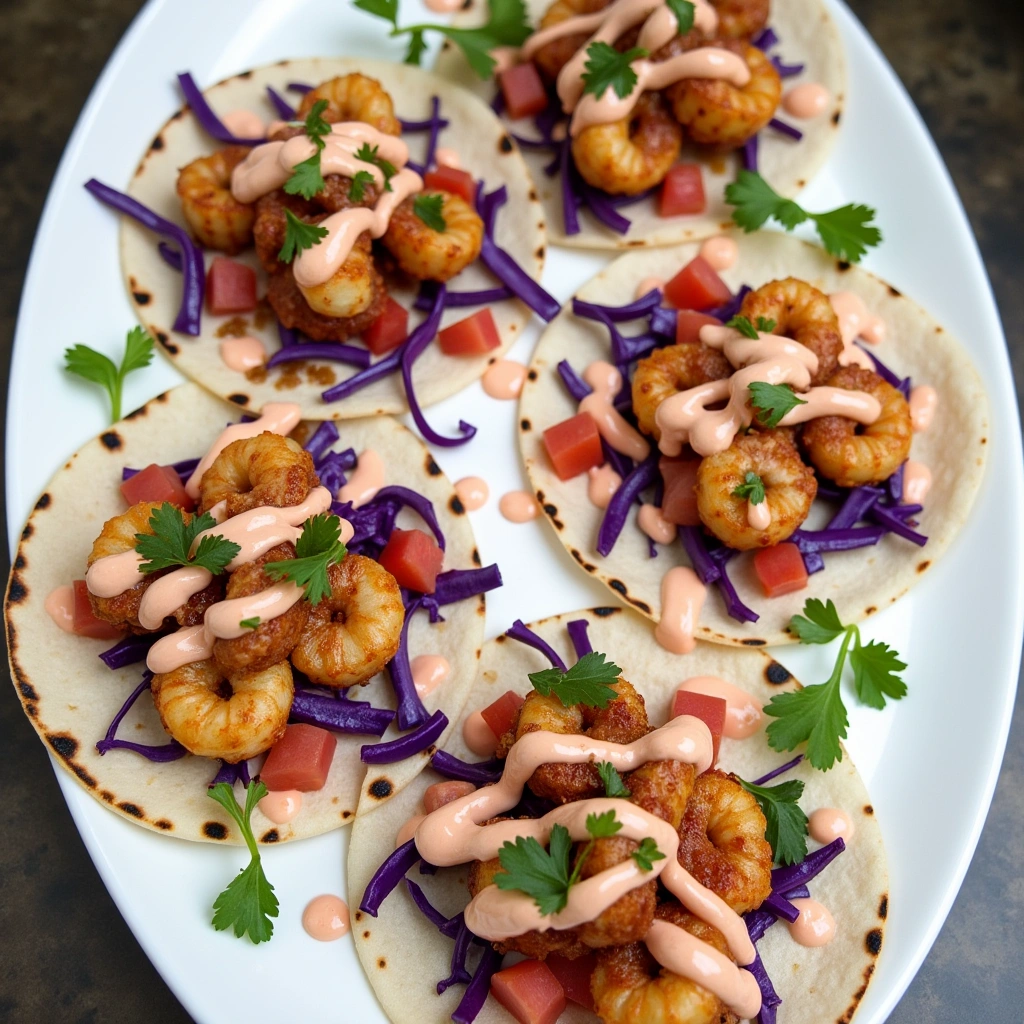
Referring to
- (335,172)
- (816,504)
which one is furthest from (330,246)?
(816,504)

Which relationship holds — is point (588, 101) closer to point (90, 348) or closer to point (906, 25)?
point (90, 348)

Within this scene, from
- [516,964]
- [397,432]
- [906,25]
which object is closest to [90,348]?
[397,432]

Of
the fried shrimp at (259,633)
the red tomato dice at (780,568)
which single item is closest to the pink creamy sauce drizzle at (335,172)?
the fried shrimp at (259,633)

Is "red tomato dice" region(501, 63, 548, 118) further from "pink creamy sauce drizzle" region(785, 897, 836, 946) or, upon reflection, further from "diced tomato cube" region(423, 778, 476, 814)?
"pink creamy sauce drizzle" region(785, 897, 836, 946)

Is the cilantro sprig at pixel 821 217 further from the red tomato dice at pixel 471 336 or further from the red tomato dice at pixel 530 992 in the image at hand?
the red tomato dice at pixel 530 992

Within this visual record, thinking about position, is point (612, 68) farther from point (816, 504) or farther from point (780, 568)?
point (780, 568)
